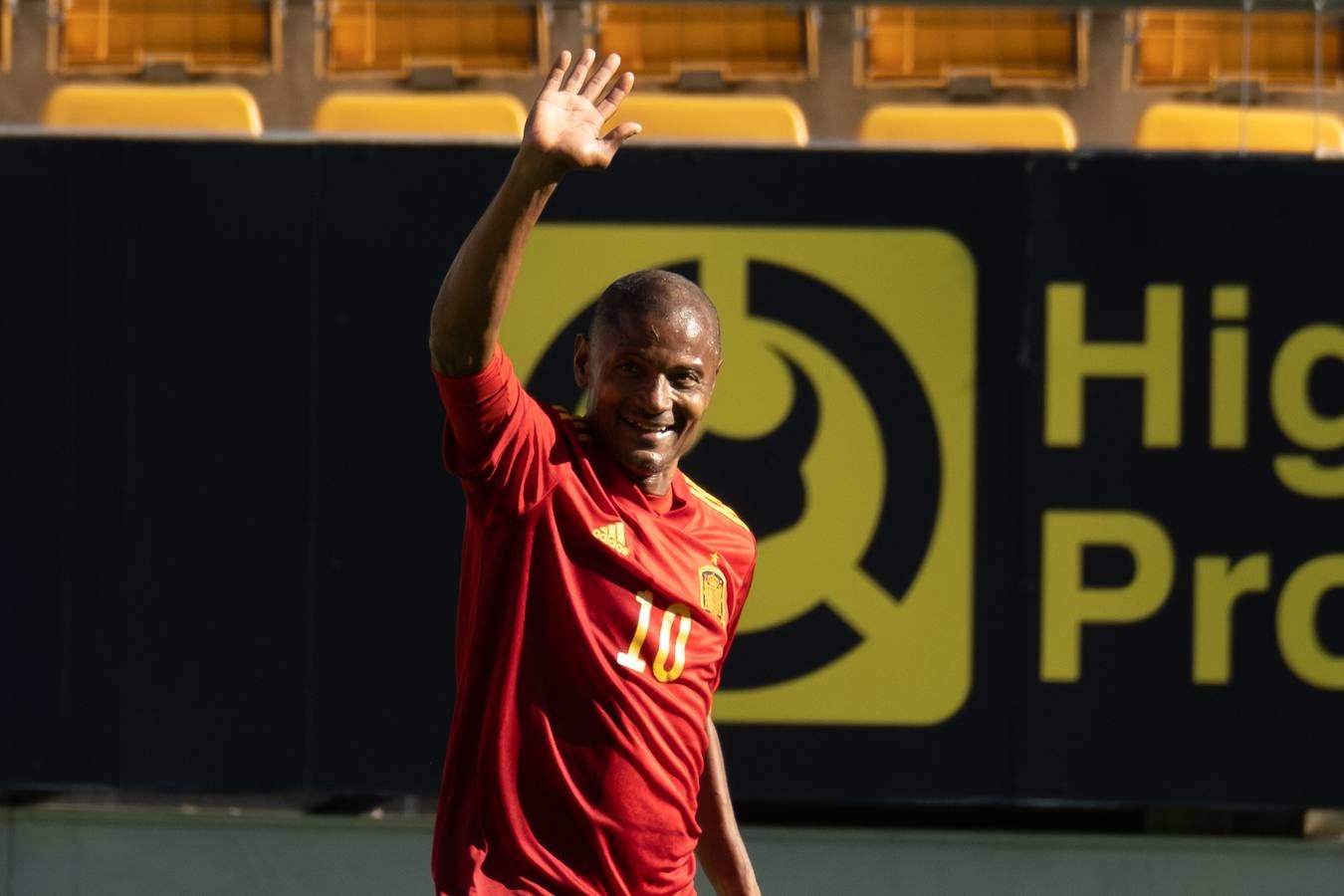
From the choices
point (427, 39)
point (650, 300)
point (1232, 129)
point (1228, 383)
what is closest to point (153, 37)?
point (427, 39)

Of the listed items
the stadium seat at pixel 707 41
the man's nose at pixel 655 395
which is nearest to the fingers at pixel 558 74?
the man's nose at pixel 655 395

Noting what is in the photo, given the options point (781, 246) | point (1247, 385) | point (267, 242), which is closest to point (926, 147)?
point (781, 246)

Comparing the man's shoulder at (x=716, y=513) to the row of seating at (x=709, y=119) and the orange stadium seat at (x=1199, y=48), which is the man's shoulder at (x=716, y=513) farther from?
the orange stadium seat at (x=1199, y=48)

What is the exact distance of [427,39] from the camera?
7.55m

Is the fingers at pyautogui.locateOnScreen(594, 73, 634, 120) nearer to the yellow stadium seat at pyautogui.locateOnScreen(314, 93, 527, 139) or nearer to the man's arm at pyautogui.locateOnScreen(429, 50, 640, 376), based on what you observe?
the man's arm at pyautogui.locateOnScreen(429, 50, 640, 376)

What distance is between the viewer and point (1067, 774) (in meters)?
5.35

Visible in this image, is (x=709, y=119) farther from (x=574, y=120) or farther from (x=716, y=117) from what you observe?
(x=574, y=120)

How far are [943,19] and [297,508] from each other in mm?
3665

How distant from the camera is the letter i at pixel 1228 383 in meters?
5.36

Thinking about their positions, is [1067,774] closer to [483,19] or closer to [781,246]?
[781,246]

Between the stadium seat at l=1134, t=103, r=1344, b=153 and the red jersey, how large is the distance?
4130 millimetres

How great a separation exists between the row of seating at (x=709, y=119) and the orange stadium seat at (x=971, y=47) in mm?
792

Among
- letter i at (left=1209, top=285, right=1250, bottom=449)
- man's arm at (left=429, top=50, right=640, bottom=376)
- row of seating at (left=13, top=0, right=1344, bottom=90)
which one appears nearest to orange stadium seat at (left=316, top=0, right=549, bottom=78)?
row of seating at (left=13, top=0, right=1344, bottom=90)

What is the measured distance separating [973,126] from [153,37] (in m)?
3.29
